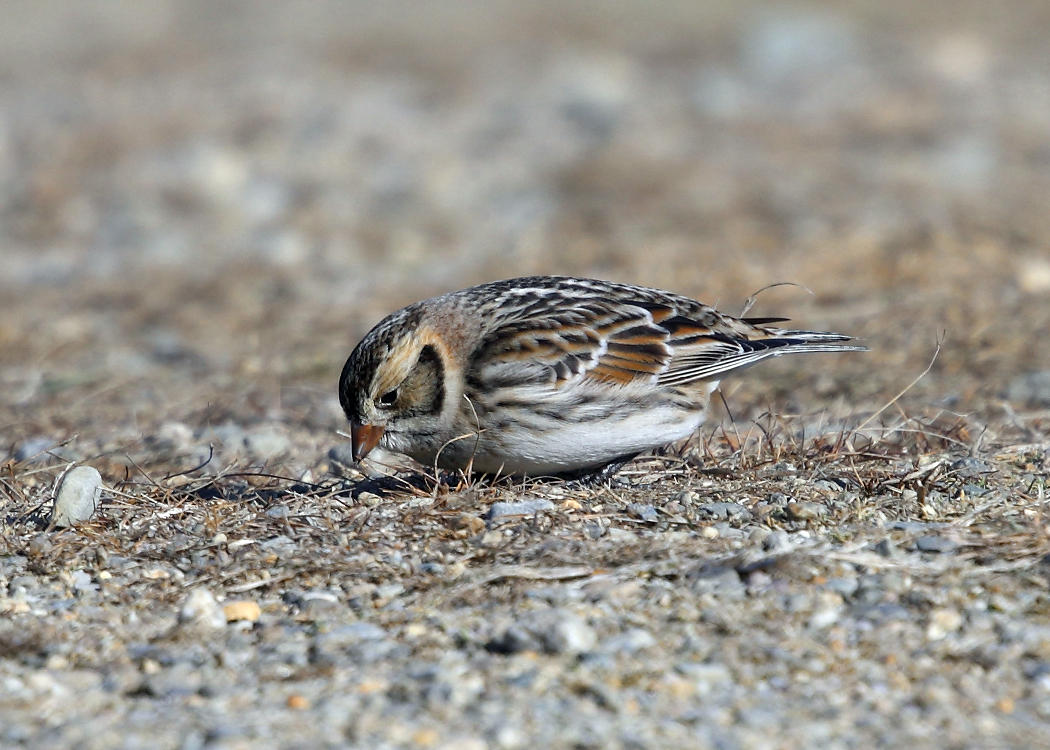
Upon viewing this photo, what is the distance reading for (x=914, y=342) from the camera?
27.6 ft

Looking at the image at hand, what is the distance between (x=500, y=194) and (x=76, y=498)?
7820 millimetres

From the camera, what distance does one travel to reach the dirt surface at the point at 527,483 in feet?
12.2

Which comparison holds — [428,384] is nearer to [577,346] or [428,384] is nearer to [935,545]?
[577,346]

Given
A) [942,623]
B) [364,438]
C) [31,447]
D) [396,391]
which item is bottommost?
[31,447]

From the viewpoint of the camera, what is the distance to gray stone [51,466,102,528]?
4.90 metres

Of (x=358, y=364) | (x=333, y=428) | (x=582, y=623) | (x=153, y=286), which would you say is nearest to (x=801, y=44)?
(x=153, y=286)

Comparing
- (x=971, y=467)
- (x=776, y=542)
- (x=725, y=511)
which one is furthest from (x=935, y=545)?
(x=971, y=467)

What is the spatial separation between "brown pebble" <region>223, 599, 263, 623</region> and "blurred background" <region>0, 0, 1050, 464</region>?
2402mm

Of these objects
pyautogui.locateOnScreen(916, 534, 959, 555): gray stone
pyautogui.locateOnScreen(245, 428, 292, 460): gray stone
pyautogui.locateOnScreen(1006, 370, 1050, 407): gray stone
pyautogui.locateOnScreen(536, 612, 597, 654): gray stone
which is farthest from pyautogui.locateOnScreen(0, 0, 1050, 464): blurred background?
pyautogui.locateOnScreen(536, 612, 597, 654): gray stone

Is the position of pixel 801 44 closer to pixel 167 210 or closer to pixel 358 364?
pixel 167 210

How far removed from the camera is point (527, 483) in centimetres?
521

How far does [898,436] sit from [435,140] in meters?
8.72

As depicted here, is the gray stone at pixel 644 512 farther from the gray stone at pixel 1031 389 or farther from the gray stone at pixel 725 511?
the gray stone at pixel 1031 389

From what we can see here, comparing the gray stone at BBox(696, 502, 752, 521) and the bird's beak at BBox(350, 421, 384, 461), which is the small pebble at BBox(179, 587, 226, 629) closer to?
the bird's beak at BBox(350, 421, 384, 461)
